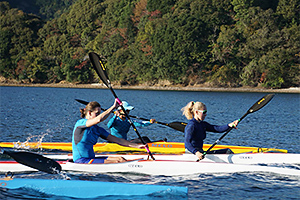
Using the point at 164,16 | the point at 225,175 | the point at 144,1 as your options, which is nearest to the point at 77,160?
the point at 225,175

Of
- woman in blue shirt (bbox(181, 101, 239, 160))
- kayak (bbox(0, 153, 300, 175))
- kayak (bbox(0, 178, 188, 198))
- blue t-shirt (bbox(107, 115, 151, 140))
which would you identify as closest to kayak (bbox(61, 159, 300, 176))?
kayak (bbox(0, 153, 300, 175))

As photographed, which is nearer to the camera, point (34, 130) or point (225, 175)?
point (225, 175)

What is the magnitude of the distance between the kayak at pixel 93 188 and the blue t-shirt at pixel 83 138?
0.92 m

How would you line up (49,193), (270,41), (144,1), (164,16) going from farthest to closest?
1. (144,1)
2. (164,16)
3. (270,41)
4. (49,193)

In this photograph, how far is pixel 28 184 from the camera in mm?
8344

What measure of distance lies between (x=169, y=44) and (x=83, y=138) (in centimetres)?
5853

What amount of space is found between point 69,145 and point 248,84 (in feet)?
168

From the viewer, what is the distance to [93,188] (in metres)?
8.12

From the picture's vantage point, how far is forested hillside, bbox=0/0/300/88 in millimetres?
59219

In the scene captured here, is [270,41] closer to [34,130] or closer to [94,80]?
[94,80]

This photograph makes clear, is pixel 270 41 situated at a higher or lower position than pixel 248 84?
higher

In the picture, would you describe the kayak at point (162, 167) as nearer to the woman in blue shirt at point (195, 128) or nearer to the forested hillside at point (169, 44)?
the woman in blue shirt at point (195, 128)

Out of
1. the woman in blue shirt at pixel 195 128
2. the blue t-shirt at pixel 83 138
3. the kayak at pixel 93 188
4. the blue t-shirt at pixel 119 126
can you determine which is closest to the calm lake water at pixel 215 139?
the kayak at pixel 93 188

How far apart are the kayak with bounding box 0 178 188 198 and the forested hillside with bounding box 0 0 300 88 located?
52577mm
